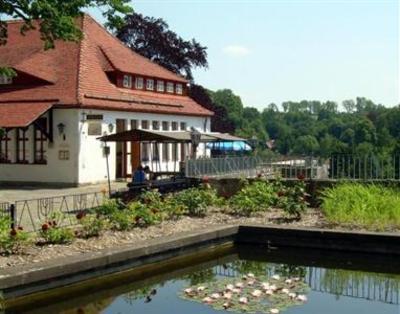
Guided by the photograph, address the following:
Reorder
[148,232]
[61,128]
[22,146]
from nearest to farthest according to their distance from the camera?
[148,232], [61,128], [22,146]

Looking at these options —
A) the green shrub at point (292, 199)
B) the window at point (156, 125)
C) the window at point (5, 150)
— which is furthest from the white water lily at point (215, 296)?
the window at point (156, 125)

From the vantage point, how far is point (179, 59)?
44.9 metres

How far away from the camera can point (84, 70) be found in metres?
30.1

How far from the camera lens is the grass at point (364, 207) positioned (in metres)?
14.6

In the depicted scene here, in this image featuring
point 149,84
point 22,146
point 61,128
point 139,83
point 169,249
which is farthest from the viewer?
point 149,84

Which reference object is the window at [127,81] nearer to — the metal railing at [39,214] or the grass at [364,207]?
the metal railing at [39,214]

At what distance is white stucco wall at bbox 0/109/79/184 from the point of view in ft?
89.9

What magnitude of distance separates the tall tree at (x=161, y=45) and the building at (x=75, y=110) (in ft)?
29.9

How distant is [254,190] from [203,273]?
5.58 metres

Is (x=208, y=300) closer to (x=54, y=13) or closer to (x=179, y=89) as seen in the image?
(x=54, y=13)

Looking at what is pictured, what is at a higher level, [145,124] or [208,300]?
[145,124]

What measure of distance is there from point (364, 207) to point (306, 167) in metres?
6.12

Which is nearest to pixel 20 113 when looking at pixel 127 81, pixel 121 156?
pixel 121 156

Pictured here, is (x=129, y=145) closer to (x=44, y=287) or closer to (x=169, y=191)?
(x=169, y=191)
